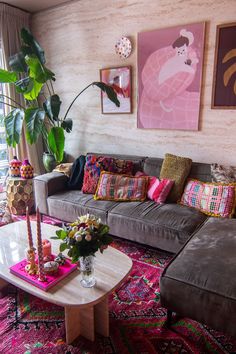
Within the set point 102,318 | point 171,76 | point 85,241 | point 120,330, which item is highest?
point 171,76

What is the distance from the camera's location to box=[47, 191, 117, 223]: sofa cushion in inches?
101

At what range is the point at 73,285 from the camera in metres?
1.49

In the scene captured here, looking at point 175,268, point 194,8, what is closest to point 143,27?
point 194,8

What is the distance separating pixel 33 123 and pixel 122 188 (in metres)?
1.17

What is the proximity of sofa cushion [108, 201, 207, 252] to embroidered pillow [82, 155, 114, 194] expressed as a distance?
464mm

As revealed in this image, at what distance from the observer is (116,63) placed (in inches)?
124

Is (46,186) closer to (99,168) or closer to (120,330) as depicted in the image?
(99,168)

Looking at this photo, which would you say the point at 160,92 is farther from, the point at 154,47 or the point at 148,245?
the point at 148,245

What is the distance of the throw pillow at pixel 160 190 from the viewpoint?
8.54 ft

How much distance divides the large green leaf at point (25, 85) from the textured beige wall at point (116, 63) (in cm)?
60

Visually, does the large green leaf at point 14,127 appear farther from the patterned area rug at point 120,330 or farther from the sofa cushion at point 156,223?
the patterned area rug at point 120,330

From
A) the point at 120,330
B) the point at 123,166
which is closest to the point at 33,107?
the point at 123,166

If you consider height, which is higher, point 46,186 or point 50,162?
point 50,162

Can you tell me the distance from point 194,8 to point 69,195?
224 cm
